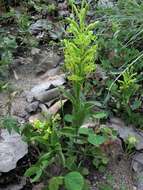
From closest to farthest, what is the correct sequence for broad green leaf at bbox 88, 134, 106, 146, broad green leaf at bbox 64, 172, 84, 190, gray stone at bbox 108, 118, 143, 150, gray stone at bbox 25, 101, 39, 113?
1. broad green leaf at bbox 64, 172, 84, 190
2. broad green leaf at bbox 88, 134, 106, 146
3. gray stone at bbox 108, 118, 143, 150
4. gray stone at bbox 25, 101, 39, 113

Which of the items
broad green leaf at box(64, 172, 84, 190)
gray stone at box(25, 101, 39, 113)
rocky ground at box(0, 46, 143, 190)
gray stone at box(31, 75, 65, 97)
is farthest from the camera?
gray stone at box(31, 75, 65, 97)

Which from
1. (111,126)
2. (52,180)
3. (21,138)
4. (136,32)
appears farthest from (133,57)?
(52,180)

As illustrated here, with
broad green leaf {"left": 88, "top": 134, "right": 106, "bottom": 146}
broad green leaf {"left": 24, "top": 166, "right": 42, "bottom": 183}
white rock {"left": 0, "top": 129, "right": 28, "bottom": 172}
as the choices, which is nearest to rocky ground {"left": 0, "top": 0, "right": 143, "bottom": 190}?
white rock {"left": 0, "top": 129, "right": 28, "bottom": 172}

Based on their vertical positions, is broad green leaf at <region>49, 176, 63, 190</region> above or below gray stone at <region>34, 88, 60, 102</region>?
below

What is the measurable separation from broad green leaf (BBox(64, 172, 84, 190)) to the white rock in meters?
0.29

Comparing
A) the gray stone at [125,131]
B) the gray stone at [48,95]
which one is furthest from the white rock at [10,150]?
the gray stone at [125,131]

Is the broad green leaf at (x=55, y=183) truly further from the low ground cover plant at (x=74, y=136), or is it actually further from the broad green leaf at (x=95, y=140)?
the broad green leaf at (x=95, y=140)

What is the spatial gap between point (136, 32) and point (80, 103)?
118 cm

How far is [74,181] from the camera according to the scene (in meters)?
1.92

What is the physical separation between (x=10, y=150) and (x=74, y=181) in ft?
1.35

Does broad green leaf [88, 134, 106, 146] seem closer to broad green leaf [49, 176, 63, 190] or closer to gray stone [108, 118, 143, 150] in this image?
broad green leaf [49, 176, 63, 190]

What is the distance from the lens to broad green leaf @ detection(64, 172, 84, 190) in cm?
189

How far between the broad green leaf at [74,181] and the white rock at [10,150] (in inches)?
11.5

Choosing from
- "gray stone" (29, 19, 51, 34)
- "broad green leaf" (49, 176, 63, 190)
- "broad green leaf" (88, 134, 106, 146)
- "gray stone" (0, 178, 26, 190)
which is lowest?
"gray stone" (0, 178, 26, 190)
